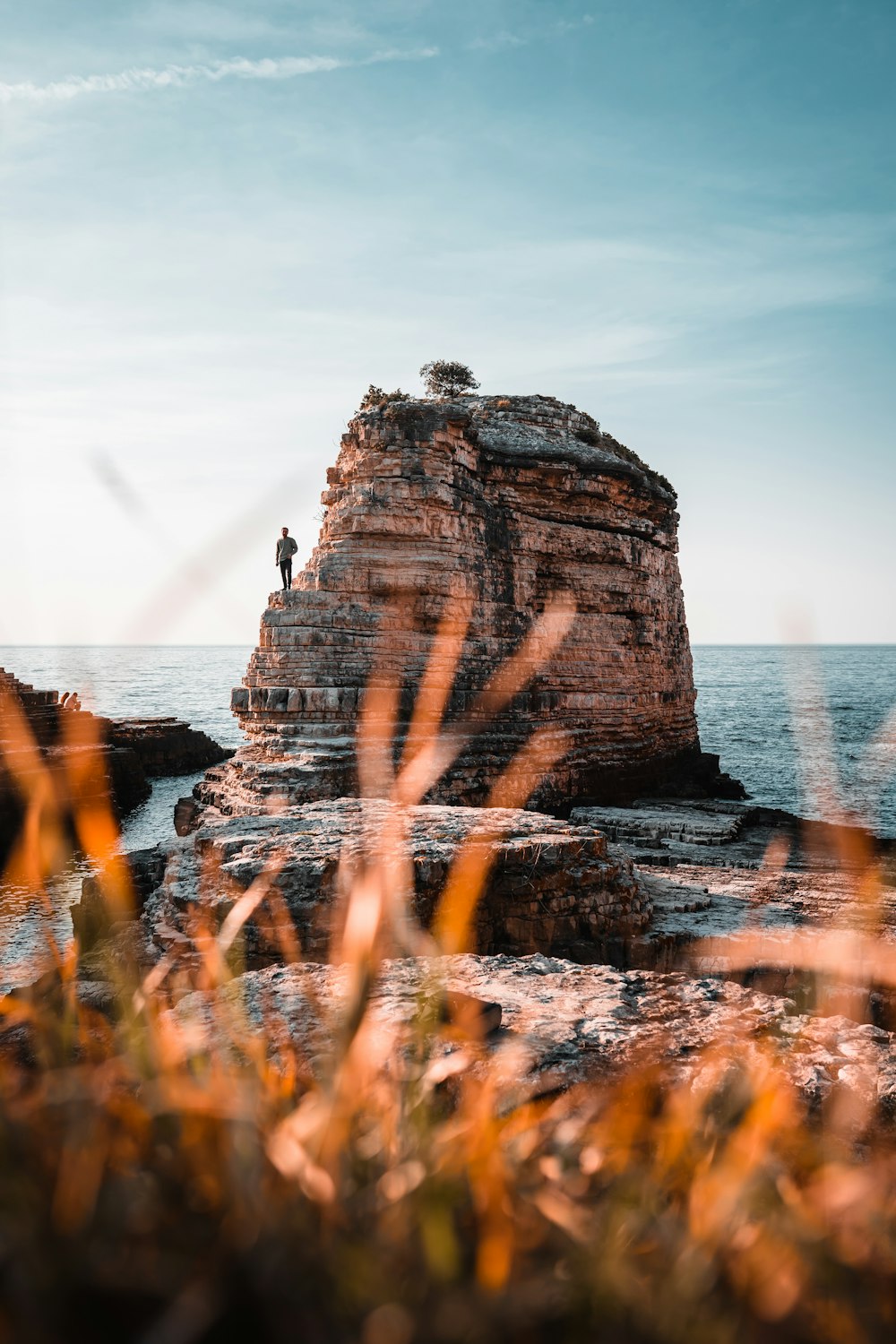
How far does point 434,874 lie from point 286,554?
10435 mm

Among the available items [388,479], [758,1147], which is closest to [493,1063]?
[758,1147]

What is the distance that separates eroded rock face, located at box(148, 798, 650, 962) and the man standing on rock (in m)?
8.28

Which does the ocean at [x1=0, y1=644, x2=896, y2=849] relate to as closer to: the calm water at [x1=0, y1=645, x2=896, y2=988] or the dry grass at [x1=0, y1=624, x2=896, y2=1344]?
Answer: the calm water at [x1=0, y1=645, x2=896, y2=988]

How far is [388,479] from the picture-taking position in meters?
15.6

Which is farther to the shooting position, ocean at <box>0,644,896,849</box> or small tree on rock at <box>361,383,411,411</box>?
ocean at <box>0,644,896,849</box>

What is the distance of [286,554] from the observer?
1619 centimetres

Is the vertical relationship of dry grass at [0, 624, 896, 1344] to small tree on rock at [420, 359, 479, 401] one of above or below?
below

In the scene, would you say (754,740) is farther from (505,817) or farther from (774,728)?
(505,817)

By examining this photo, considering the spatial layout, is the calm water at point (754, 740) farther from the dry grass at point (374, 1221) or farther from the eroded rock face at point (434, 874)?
the eroded rock face at point (434, 874)

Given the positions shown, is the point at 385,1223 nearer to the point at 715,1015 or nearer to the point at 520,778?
the point at 715,1015

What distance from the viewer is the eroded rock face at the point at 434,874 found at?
265 inches

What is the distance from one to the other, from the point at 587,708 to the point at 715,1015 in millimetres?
15375

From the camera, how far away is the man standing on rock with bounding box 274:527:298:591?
53.1 feet

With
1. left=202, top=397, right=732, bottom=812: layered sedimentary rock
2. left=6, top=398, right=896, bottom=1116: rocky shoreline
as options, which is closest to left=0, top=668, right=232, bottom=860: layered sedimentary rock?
left=6, top=398, right=896, bottom=1116: rocky shoreline
